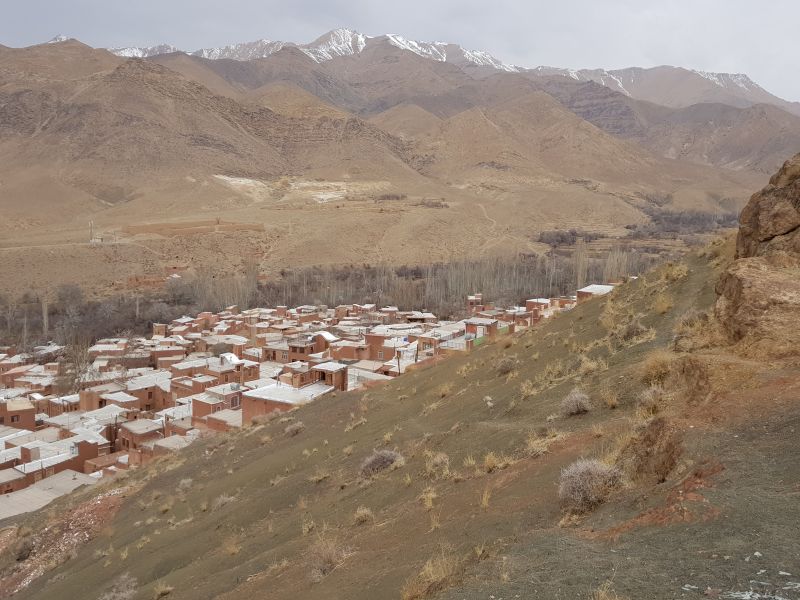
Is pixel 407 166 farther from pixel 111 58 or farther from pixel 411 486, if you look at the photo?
pixel 411 486

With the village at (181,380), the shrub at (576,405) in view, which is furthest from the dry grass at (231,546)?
the village at (181,380)

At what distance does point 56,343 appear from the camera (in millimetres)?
50125

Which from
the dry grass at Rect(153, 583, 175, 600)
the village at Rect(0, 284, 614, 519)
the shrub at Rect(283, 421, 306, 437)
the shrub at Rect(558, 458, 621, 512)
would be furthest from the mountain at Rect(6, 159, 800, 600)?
the village at Rect(0, 284, 614, 519)

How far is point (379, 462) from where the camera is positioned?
10.5 metres

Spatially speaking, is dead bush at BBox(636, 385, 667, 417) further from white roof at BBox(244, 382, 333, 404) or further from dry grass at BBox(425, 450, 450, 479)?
white roof at BBox(244, 382, 333, 404)

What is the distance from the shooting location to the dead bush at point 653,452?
5.83 meters

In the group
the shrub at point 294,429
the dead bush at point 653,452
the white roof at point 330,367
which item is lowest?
the white roof at point 330,367

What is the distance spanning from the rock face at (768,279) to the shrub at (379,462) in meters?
5.48

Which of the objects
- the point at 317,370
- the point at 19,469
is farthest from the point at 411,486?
the point at 19,469

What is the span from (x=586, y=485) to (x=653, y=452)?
0.77 metres

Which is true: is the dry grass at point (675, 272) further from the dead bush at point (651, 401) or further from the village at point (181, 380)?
the dead bush at point (651, 401)

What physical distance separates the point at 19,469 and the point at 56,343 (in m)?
27.6

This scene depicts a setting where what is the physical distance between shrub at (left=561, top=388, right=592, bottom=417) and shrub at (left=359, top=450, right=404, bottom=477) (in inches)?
116

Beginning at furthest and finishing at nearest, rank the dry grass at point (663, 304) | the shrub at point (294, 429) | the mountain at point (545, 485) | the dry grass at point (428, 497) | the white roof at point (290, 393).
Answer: the white roof at point (290, 393) → the shrub at point (294, 429) → the dry grass at point (663, 304) → the dry grass at point (428, 497) → the mountain at point (545, 485)
